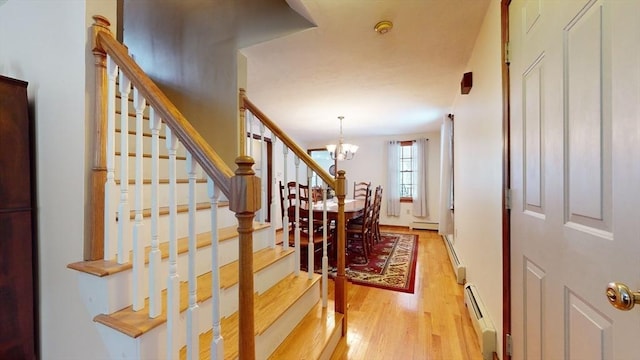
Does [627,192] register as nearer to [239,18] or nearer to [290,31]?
[290,31]

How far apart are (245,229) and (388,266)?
9.53 feet

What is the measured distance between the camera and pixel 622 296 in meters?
0.56

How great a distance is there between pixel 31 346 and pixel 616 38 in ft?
7.71

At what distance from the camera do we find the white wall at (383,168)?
5801mm

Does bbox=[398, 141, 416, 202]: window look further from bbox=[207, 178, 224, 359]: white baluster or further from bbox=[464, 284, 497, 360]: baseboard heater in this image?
bbox=[207, 178, 224, 359]: white baluster

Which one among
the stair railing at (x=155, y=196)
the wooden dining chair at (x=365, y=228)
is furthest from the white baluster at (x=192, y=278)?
the wooden dining chair at (x=365, y=228)

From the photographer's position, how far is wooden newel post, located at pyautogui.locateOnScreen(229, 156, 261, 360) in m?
0.79

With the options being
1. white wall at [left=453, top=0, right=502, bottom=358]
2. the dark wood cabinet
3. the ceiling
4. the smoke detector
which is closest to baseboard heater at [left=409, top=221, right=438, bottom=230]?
the ceiling

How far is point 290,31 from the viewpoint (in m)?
1.99

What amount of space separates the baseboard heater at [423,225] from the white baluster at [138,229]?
18.7 feet

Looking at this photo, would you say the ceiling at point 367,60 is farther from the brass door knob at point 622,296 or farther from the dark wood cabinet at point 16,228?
the brass door knob at point 622,296

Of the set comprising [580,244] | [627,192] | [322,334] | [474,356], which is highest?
[627,192]

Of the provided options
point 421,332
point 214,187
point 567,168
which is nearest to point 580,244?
point 567,168

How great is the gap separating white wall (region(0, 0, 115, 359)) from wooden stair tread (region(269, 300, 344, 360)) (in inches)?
32.1
